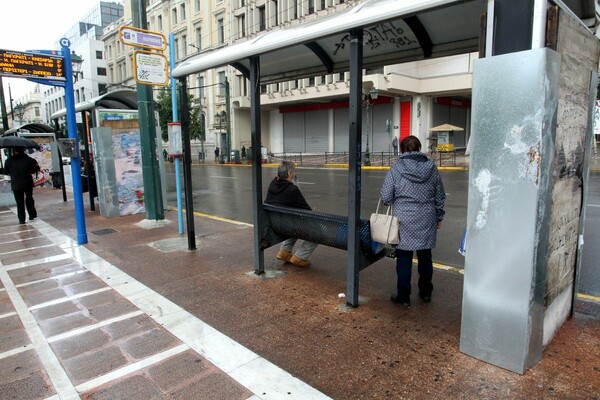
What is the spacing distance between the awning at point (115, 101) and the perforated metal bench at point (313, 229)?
6.21 metres

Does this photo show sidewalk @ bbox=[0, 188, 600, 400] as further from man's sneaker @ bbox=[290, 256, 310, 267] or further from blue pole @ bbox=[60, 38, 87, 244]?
blue pole @ bbox=[60, 38, 87, 244]

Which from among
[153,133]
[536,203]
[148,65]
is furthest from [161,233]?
[536,203]

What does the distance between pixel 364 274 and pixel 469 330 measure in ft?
6.83

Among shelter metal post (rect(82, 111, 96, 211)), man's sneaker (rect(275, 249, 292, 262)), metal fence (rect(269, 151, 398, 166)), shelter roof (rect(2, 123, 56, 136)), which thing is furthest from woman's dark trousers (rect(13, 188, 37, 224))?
metal fence (rect(269, 151, 398, 166))

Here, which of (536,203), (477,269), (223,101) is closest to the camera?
(536,203)

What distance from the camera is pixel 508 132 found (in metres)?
2.72

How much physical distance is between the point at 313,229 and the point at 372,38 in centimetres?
219

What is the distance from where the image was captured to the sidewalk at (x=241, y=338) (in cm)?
282

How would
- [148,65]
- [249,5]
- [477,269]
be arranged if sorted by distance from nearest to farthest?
[477,269] < [148,65] < [249,5]

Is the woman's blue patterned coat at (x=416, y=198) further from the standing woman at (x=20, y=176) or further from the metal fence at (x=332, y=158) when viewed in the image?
the metal fence at (x=332, y=158)

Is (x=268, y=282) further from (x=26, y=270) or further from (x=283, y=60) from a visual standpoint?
(x=26, y=270)

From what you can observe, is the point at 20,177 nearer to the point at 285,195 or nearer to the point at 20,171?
the point at 20,171

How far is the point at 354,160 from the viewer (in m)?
3.86

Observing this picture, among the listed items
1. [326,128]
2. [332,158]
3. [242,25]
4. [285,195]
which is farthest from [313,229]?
[242,25]
